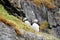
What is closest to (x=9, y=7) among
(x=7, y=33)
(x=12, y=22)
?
(x=12, y=22)

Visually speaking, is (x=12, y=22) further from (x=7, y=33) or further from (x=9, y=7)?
(x=9, y=7)

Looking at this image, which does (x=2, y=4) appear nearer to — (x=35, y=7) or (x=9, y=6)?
(x=9, y=6)

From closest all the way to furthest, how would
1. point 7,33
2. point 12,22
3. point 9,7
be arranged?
point 7,33 < point 12,22 < point 9,7

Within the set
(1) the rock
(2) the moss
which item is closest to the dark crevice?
(2) the moss

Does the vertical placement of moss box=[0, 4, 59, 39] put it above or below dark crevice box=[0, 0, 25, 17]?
above

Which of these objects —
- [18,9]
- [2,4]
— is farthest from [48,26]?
[2,4]

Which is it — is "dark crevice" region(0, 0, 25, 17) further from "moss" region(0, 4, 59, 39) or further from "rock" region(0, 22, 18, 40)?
"rock" region(0, 22, 18, 40)

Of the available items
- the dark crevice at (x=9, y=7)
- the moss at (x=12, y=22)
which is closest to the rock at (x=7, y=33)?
the moss at (x=12, y=22)

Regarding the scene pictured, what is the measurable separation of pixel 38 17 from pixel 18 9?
11.2 metres

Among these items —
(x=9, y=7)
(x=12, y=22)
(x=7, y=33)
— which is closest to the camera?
(x=7, y=33)

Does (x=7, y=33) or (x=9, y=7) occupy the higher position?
(x=7, y=33)

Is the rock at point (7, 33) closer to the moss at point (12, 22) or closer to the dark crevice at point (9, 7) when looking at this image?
the moss at point (12, 22)

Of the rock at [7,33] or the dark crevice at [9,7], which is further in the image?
the dark crevice at [9,7]

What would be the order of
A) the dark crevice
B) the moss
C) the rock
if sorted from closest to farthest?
the rock, the moss, the dark crevice
